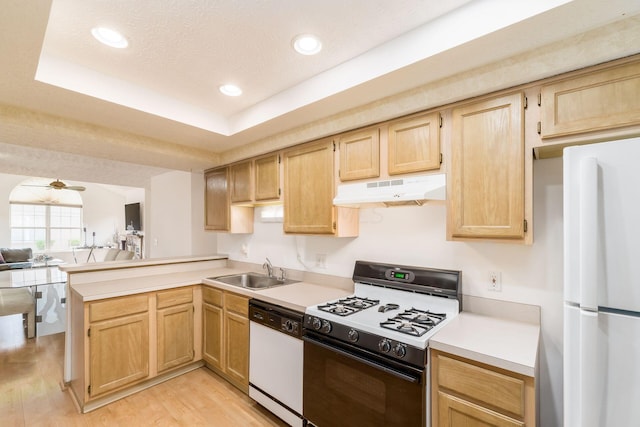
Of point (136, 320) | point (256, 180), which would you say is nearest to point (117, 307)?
point (136, 320)

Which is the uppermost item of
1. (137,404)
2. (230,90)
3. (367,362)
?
(230,90)

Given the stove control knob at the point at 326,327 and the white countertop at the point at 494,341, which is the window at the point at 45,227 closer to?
the stove control knob at the point at 326,327

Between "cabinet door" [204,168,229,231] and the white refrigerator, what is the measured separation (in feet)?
10.0

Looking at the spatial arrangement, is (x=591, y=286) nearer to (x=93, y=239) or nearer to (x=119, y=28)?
(x=119, y=28)

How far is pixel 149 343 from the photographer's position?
2.62 m

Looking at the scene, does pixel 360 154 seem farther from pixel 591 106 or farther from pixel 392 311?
pixel 591 106

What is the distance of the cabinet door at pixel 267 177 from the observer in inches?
111

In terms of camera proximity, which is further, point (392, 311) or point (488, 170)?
point (392, 311)

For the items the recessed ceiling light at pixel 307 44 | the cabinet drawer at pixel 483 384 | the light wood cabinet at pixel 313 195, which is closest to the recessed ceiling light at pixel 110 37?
the recessed ceiling light at pixel 307 44

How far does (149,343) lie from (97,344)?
1.29 ft

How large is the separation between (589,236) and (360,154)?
143 centimetres

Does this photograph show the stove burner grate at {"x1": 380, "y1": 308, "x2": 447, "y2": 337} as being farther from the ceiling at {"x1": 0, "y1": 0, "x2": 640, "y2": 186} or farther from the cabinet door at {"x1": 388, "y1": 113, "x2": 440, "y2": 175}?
the ceiling at {"x1": 0, "y1": 0, "x2": 640, "y2": 186}

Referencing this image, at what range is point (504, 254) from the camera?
177 centimetres

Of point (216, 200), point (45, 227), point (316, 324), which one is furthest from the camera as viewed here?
point (45, 227)
